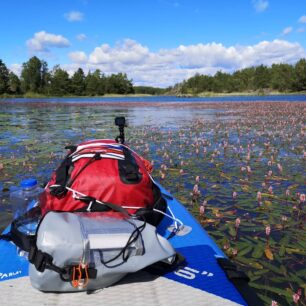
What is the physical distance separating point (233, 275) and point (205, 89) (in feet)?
625

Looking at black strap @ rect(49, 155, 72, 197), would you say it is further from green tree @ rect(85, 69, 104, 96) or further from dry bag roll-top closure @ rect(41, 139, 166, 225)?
green tree @ rect(85, 69, 104, 96)

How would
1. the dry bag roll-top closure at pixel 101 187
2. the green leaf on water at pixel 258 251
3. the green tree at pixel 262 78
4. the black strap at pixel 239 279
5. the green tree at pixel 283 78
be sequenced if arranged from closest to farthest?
the black strap at pixel 239 279 < the dry bag roll-top closure at pixel 101 187 < the green leaf on water at pixel 258 251 < the green tree at pixel 283 78 < the green tree at pixel 262 78

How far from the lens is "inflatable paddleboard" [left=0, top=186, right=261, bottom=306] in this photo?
2.84 metres

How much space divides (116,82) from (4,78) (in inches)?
2181

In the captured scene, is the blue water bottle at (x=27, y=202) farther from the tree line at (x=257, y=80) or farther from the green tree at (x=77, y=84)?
the green tree at (x=77, y=84)

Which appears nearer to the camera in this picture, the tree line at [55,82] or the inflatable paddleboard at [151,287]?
the inflatable paddleboard at [151,287]

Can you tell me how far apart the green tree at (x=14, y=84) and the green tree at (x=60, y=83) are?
1491 centimetres

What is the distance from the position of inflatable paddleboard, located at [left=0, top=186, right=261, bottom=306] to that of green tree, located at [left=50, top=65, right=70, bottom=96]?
170061 millimetres

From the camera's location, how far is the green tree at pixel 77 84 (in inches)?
6767

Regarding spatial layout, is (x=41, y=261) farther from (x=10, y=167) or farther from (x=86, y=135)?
(x=86, y=135)

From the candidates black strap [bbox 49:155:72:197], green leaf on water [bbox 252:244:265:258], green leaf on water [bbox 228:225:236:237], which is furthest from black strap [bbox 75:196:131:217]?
green leaf on water [bbox 228:225:236:237]

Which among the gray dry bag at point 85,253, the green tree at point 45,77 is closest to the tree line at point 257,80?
the green tree at point 45,77

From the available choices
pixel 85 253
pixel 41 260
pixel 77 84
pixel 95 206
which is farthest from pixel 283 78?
pixel 41 260

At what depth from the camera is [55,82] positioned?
166625 millimetres
